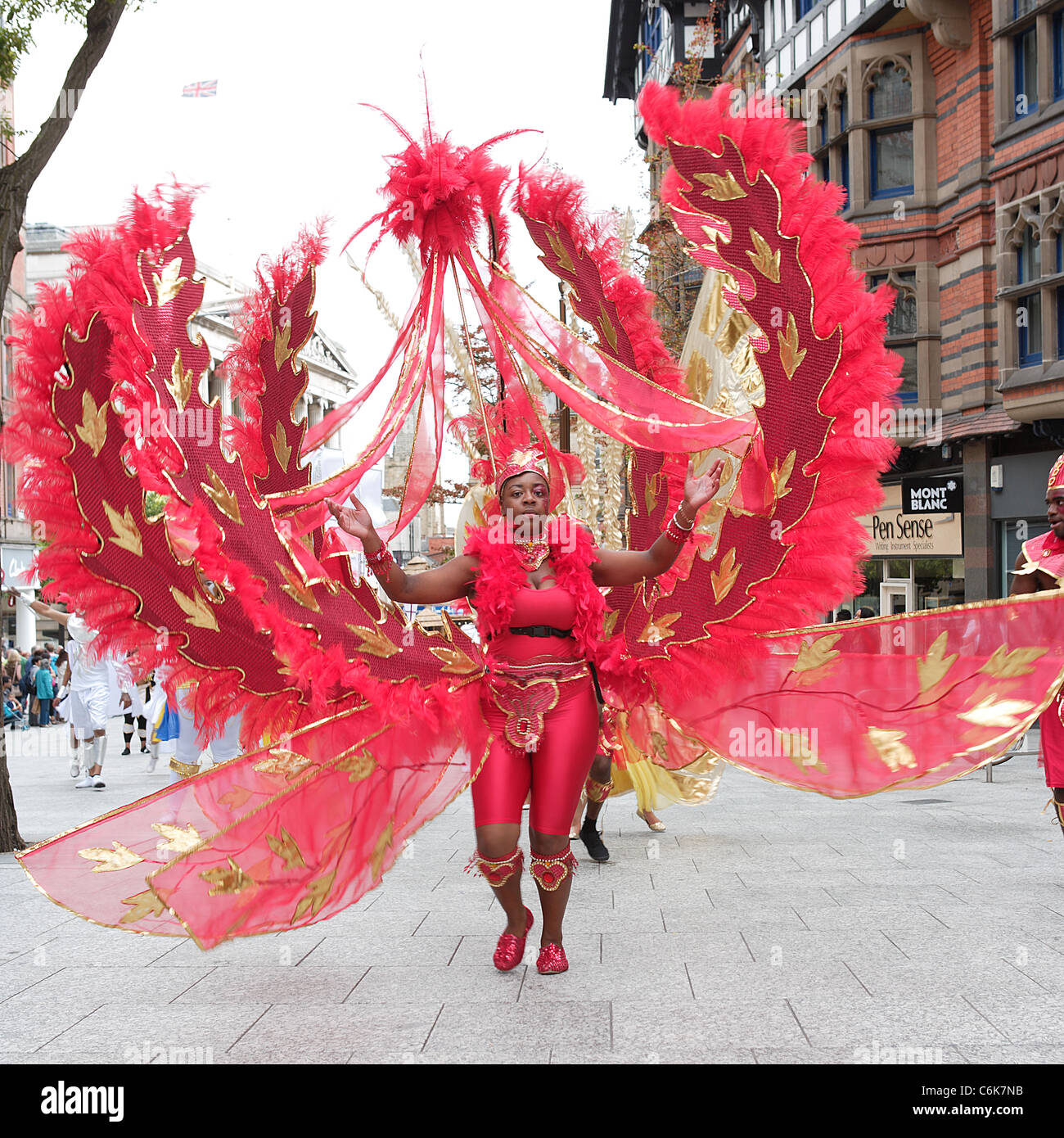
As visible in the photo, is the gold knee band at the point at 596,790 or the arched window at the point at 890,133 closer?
the gold knee band at the point at 596,790

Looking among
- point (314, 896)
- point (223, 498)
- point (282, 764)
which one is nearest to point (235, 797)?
point (282, 764)

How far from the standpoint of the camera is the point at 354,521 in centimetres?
450

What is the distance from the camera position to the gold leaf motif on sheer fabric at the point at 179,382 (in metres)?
4.79

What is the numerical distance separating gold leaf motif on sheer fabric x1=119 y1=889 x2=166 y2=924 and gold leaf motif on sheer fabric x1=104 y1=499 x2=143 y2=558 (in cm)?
123

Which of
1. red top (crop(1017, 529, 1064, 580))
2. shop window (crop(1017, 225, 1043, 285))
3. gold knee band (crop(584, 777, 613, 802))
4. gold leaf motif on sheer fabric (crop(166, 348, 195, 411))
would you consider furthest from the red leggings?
shop window (crop(1017, 225, 1043, 285))

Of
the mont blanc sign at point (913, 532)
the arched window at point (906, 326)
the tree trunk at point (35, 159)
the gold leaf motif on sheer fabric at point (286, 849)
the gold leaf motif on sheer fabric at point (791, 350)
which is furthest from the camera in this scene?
the arched window at point (906, 326)

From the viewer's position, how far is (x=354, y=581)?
530cm

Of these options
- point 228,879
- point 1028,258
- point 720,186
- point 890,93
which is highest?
point 890,93

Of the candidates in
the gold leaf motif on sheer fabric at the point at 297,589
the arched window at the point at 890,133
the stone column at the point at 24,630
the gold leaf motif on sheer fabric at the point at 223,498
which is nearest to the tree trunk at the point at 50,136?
the gold leaf motif on sheer fabric at the point at 223,498

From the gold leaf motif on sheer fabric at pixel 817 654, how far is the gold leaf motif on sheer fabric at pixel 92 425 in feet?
9.33

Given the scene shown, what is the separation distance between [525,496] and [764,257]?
4.43 feet

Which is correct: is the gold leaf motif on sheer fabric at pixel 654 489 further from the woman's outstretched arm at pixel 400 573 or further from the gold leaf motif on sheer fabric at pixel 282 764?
the gold leaf motif on sheer fabric at pixel 282 764

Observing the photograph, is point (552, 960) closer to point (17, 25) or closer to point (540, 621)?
point (540, 621)

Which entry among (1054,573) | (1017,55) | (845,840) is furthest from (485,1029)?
(1017,55)
